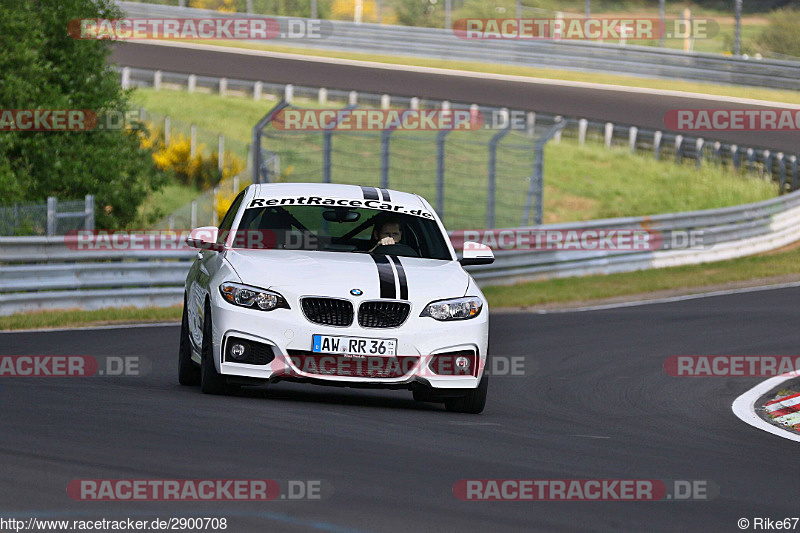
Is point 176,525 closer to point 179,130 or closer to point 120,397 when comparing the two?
point 120,397

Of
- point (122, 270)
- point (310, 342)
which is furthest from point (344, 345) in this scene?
point (122, 270)

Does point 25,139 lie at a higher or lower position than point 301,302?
lower

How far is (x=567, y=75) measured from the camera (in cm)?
4419

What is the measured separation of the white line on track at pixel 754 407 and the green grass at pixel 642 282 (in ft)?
26.3

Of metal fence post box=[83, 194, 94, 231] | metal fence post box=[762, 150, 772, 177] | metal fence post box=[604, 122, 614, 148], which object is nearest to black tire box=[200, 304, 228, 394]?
metal fence post box=[83, 194, 94, 231]

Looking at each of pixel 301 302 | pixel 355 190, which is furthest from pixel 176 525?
pixel 355 190

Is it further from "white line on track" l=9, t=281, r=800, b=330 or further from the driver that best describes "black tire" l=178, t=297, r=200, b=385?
"white line on track" l=9, t=281, r=800, b=330

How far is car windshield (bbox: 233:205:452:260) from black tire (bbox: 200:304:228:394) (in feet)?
2.69

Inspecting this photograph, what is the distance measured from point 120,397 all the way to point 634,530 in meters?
4.46

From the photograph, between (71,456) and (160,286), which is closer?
(71,456)

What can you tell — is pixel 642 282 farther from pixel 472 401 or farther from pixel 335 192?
pixel 472 401

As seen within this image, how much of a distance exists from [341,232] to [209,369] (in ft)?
5.67

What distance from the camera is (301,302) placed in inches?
362

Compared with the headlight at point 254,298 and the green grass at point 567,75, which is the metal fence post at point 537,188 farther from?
the green grass at point 567,75
